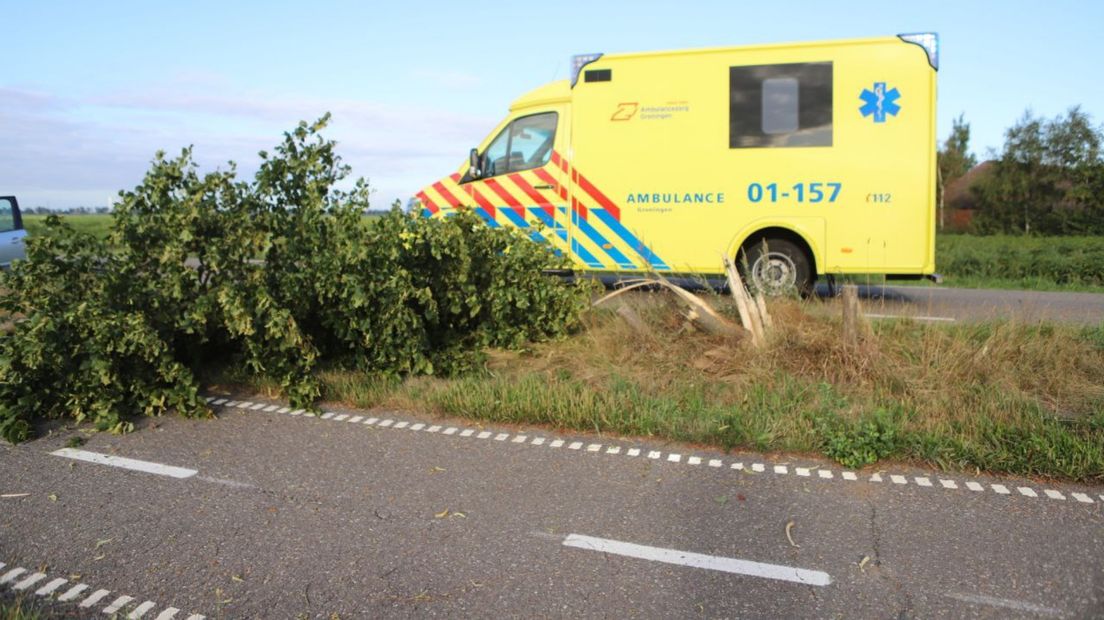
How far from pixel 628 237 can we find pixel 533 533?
6.66 meters

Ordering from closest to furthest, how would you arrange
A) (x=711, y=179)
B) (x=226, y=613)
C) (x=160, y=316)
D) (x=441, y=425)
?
(x=226, y=613) → (x=441, y=425) → (x=160, y=316) → (x=711, y=179)

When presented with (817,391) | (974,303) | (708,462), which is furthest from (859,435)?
(974,303)

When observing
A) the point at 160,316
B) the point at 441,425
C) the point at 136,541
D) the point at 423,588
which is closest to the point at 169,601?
the point at 136,541

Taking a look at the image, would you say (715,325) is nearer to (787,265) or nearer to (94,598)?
(787,265)

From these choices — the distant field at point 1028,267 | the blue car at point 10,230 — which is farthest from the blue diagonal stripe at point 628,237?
the blue car at point 10,230

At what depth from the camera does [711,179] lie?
9477 mm

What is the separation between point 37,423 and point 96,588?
8.77 feet

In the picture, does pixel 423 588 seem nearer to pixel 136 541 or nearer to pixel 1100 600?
pixel 136 541

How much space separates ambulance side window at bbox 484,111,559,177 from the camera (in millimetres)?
10156

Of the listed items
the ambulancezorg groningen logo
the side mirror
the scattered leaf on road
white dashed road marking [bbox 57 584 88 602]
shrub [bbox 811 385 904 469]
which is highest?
the ambulancezorg groningen logo

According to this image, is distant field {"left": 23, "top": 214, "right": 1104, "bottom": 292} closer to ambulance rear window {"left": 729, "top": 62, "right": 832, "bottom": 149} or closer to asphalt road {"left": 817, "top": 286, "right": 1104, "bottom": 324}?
asphalt road {"left": 817, "top": 286, "right": 1104, "bottom": 324}

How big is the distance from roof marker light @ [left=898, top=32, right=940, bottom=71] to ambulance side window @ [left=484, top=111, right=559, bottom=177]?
4115mm

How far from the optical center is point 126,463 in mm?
4543

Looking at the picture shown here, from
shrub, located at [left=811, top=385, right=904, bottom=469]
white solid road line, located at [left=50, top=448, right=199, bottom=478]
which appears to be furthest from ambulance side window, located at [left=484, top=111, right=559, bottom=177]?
white solid road line, located at [left=50, top=448, right=199, bottom=478]
